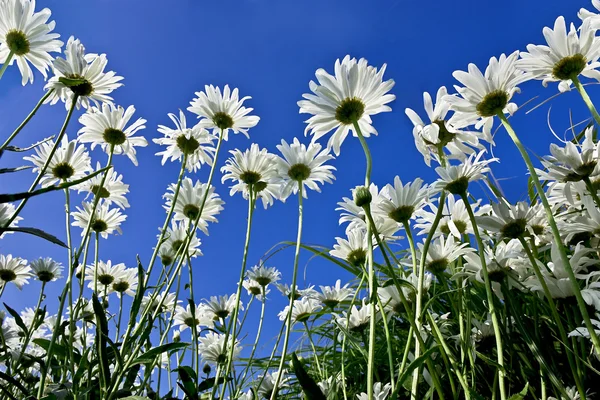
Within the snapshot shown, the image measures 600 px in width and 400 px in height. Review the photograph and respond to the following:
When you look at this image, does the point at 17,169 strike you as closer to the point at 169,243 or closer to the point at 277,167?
the point at 277,167

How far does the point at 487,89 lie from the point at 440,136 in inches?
7.2

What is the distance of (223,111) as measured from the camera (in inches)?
60.8

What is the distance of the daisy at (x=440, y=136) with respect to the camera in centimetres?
118

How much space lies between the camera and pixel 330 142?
1258 millimetres

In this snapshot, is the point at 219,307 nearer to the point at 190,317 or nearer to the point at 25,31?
the point at 190,317

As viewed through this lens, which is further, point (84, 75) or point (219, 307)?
point (219, 307)

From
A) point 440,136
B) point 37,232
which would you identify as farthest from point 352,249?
point 37,232

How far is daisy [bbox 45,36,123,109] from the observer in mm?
1219

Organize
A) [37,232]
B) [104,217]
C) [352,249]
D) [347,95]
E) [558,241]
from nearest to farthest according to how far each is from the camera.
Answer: [37,232], [558,241], [347,95], [352,249], [104,217]

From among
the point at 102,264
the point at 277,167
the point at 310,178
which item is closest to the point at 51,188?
the point at 277,167

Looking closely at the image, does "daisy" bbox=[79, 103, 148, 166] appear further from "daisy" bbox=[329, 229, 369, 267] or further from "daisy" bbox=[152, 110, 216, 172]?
"daisy" bbox=[329, 229, 369, 267]

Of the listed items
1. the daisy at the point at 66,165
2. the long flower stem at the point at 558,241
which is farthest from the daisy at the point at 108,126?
the long flower stem at the point at 558,241

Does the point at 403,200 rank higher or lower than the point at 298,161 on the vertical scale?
lower

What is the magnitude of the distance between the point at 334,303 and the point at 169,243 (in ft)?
2.03
